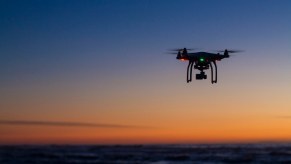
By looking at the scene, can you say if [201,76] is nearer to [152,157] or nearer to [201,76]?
[201,76]

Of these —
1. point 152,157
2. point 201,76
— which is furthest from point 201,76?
point 152,157

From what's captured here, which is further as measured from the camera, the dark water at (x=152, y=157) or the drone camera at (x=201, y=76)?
the dark water at (x=152, y=157)

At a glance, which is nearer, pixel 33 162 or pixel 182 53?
pixel 182 53

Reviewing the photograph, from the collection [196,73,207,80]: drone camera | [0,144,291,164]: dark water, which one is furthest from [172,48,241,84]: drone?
[0,144,291,164]: dark water

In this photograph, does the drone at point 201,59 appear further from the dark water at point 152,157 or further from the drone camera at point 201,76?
the dark water at point 152,157

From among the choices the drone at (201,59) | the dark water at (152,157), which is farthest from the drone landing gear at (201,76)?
the dark water at (152,157)

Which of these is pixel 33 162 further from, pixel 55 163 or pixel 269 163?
pixel 269 163

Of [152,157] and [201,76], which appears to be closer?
[201,76]

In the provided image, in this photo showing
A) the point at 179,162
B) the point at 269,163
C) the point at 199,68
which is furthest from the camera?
the point at 179,162

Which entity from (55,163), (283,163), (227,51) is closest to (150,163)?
(55,163)

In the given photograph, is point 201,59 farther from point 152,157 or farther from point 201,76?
point 152,157

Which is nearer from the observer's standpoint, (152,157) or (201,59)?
(201,59)
